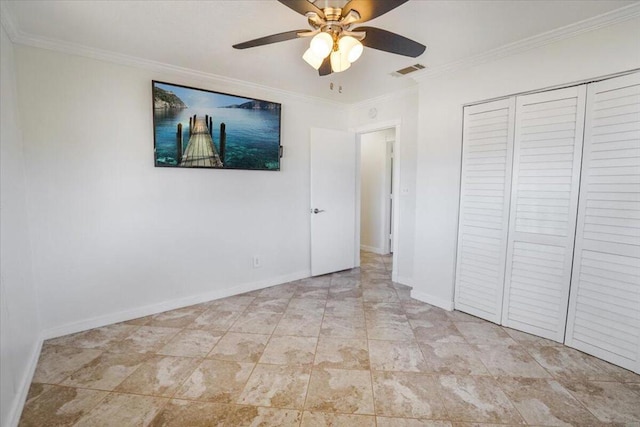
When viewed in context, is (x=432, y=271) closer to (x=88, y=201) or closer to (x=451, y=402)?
(x=451, y=402)

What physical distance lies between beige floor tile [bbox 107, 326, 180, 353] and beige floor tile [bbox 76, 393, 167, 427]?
48 centimetres

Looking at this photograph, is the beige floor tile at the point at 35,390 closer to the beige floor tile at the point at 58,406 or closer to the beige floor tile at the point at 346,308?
the beige floor tile at the point at 58,406

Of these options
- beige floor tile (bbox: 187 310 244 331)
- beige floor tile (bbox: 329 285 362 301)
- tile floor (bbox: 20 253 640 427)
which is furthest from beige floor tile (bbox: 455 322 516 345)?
beige floor tile (bbox: 187 310 244 331)

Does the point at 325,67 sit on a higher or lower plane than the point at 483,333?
higher

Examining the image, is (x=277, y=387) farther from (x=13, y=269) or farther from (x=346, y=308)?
(x=13, y=269)

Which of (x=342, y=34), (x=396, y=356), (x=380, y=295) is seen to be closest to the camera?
(x=342, y=34)

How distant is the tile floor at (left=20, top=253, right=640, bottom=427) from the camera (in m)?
1.56

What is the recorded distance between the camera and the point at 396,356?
208 centimetres

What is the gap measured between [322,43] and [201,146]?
1.83 m

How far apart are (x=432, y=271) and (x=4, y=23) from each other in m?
3.85

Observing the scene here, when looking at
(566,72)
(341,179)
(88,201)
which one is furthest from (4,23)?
(566,72)

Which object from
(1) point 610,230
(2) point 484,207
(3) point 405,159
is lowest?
(1) point 610,230

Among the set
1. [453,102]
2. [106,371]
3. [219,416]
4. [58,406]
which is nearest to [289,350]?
[219,416]

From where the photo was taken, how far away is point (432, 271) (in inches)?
117
